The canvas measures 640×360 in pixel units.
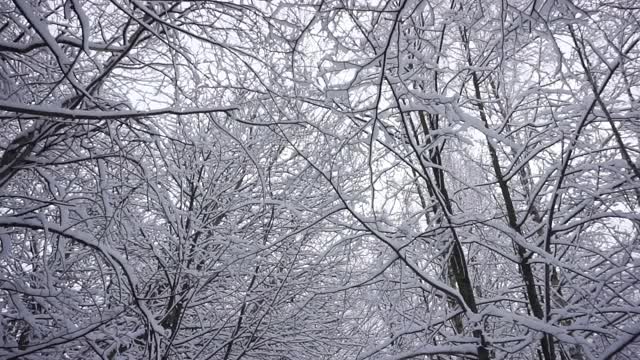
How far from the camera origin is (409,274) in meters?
3.77

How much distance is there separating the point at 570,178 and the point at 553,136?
0.32 meters

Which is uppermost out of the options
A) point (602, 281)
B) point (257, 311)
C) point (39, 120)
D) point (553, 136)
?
point (39, 120)

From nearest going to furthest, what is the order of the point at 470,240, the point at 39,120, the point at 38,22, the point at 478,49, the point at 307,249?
the point at 38,22, the point at 39,120, the point at 470,240, the point at 478,49, the point at 307,249

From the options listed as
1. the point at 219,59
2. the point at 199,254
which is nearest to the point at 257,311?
the point at 199,254

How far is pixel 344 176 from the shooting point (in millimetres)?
4824

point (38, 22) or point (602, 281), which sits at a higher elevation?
point (38, 22)

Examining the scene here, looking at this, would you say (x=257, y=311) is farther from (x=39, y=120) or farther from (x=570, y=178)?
(x=570, y=178)

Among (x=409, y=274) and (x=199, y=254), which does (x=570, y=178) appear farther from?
(x=199, y=254)

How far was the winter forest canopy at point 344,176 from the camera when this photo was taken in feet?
6.65

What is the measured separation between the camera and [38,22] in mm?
1553

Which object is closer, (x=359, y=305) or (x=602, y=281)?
(x=602, y=281)

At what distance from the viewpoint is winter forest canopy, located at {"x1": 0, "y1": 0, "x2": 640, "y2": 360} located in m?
2.03

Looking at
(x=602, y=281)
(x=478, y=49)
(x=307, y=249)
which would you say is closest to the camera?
(x=602, y=281)

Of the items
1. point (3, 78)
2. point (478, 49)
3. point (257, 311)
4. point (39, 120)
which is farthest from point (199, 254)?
point (478, 49)
